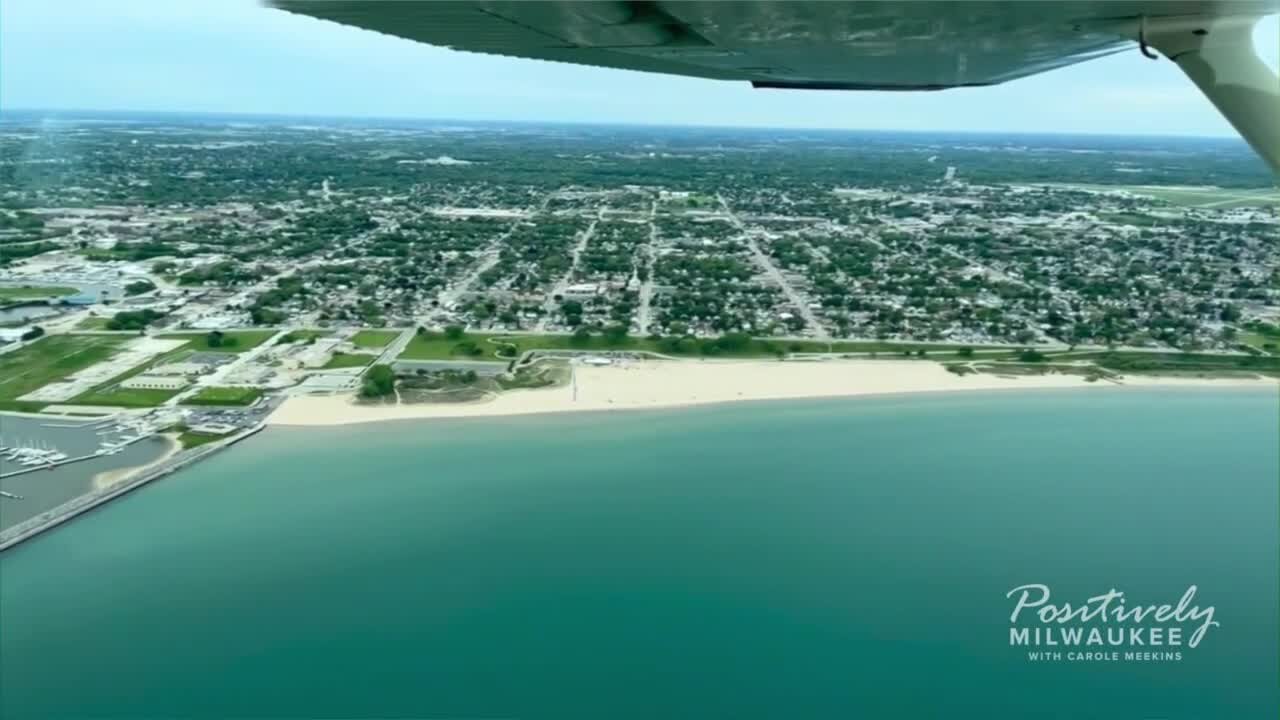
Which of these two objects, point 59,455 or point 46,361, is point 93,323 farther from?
point 59,455

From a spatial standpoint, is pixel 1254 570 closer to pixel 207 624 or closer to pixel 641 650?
pixel 641 650

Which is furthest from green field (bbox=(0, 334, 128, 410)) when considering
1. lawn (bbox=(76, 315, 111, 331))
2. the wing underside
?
the wing underside

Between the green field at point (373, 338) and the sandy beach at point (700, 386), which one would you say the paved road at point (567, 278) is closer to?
the green field at point (373, 338)

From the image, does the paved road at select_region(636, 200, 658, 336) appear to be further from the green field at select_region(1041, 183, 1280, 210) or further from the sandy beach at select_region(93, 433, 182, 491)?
the green field at select_region(1041, 183, 1280, 210)

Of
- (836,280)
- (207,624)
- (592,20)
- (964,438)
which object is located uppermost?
(592,20)

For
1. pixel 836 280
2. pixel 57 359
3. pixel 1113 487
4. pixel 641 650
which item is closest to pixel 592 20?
pixel 641 650

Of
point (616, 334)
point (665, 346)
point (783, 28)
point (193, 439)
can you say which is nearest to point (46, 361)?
point (193, 439)
